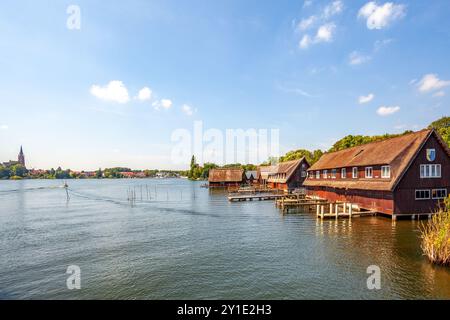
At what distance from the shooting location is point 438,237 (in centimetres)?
1791

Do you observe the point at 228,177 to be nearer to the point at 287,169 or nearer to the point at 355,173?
the point at 287,169

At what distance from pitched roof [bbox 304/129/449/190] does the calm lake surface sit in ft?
16.1

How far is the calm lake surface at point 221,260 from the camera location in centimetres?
1569

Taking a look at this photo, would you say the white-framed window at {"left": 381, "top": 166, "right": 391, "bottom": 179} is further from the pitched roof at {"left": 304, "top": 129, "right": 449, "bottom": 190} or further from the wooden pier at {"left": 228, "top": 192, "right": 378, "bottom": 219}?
the wooden pier at {"left": 228, "top": 192, "right": 378, "bottom": 219}

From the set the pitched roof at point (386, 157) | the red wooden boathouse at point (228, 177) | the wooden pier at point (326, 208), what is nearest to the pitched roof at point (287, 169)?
the wooden pier at point (326, 208)

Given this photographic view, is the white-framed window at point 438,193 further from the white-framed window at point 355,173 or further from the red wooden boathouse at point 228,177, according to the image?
the red wooden boathouse at point 228,177

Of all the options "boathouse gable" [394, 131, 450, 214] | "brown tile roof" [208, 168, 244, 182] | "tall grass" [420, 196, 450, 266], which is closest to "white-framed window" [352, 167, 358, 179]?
"boathouse gable" [394, 131, 450, 214]

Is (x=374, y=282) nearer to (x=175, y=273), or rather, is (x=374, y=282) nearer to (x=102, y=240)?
(x=175, y=273)

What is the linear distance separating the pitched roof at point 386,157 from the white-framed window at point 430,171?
2166mm

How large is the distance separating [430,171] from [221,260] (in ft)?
94.6

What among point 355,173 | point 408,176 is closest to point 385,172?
point 408,176

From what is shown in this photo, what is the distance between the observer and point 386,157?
34.1 m

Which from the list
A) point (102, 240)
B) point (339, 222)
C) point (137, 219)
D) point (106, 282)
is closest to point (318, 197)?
point (339, 222)

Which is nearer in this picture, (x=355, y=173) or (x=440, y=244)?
(x=440, y=244)
